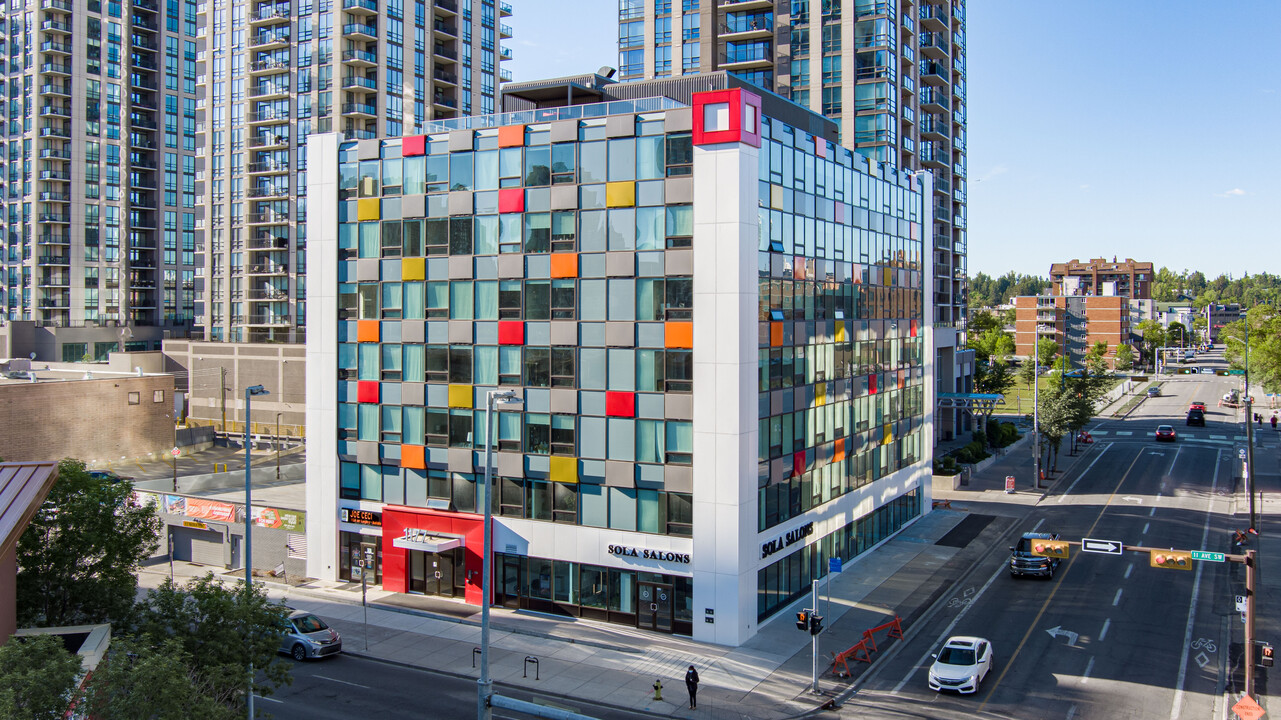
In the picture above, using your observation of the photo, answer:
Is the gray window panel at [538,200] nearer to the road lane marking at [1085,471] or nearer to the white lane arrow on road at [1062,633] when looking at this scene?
the white lane arrow on road at [1062,633]

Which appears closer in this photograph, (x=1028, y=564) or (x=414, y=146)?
(x=414, y=146)

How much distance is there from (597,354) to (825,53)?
47.8 meters

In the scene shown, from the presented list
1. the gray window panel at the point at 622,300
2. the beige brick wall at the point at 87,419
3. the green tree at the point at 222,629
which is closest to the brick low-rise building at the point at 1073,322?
the beige brick wall at the point at 87,419

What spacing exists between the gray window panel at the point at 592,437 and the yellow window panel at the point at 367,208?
13.6 metres

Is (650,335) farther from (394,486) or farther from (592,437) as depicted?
(394,486)

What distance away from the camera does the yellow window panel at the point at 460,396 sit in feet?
123

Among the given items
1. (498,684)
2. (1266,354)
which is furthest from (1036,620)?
(1266,354)

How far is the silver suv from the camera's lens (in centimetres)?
3142

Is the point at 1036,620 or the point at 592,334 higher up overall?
the point at 592,334

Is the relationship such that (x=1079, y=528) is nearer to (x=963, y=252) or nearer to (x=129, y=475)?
(x=963, y=252)

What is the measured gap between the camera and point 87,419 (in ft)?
213

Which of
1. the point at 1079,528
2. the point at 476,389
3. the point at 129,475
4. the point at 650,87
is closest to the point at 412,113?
the point at 129,475

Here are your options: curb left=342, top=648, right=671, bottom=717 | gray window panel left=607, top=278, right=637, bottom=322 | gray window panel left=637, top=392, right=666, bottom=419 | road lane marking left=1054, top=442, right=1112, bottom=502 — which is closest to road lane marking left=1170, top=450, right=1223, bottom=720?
road lane marking left=1054, top=442, right=1112, bottom=502

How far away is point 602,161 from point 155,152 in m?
98.9
